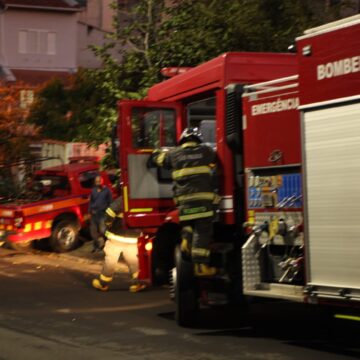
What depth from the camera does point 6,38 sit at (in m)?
40.0

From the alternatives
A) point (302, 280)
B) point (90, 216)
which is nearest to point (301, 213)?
point (302, 280)

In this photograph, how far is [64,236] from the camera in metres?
16.9

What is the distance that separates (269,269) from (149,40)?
9275mm

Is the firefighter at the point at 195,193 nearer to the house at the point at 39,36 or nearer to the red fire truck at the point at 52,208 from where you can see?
the red fire truck at the point at 52,208

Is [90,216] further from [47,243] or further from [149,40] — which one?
[149,40]

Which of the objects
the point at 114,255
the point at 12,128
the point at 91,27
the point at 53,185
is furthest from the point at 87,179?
the point at 91,27

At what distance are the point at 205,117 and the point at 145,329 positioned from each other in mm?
2673

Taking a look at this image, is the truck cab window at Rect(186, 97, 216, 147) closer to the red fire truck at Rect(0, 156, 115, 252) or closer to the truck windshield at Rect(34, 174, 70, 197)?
the red fire truck at Rect(0, 156, 115, 252)

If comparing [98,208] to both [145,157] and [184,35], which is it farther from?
[145,157]

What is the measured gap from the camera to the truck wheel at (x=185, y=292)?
845 cm

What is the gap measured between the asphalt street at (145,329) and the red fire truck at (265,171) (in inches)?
20.5

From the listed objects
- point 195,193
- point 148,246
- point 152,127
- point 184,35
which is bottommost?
point 148,246

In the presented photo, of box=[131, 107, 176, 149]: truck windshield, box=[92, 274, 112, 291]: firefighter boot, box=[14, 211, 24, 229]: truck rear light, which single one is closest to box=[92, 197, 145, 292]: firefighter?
box=[92, 274, 112, 291]: firefighter boot

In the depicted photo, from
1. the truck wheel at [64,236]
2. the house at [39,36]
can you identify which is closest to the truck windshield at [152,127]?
the truck wheel at [64,236]
